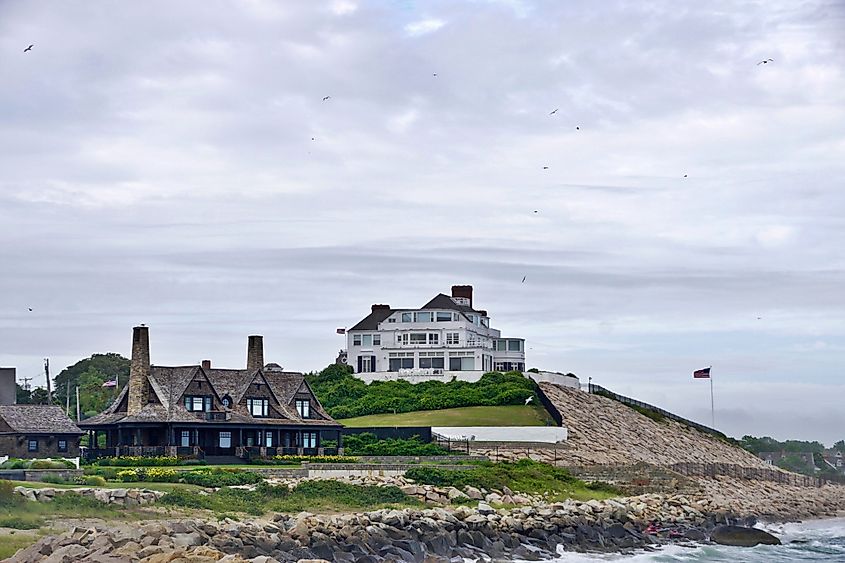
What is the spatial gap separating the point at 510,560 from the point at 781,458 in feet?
237

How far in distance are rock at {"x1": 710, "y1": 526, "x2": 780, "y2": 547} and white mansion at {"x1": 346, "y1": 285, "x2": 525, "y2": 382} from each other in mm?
37444

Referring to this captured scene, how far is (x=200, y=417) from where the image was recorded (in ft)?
190

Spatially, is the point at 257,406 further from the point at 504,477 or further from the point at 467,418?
the point at 467,418

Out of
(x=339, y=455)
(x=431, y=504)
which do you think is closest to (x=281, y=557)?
(x=431, y=504)

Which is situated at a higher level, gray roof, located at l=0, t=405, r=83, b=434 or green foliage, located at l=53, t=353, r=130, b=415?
green foliage, located at l=53, t=353, r=130, b=415

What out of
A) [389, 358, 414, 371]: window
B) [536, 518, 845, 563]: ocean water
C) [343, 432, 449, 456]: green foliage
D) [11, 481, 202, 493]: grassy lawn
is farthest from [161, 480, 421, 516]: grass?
[389, 358, 414, 371]: window

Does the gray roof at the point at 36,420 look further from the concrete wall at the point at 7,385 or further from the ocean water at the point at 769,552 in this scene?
the ocean water at the point at 769,552

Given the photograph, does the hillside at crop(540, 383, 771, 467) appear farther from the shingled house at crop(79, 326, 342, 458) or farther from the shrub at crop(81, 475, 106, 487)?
the shrub at crop(81, 475, 106, 487)

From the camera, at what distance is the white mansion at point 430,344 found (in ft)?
303

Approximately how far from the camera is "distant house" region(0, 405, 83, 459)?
51.7m

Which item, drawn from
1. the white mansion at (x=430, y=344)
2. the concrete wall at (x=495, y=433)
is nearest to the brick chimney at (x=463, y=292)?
the white mansion at (x=430, y=344)

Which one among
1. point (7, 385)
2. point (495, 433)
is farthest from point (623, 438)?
point (7, 385)

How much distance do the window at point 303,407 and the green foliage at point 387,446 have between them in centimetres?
242

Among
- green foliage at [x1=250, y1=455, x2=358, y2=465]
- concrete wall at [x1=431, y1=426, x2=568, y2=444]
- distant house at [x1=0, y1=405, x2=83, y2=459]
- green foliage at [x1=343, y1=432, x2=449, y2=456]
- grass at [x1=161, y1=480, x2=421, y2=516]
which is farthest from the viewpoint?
concrete wall at [x1=431, y1=426, x2=568, y2=444]
